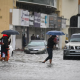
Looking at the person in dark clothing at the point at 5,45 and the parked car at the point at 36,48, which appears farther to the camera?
the parked car at the point at 36,48

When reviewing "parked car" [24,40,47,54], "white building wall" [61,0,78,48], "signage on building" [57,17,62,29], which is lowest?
"parked car" [24,40,47,54]

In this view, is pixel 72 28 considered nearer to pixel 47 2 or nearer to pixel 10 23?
pixel 47 2

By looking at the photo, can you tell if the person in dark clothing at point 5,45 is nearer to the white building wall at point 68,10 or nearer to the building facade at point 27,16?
the building facade at point 27,16

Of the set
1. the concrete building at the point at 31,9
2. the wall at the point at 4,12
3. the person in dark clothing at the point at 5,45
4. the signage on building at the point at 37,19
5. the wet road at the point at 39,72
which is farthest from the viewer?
the signage on building at the point at 37,19

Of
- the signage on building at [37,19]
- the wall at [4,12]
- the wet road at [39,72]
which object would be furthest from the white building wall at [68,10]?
the wet road at [39,72]

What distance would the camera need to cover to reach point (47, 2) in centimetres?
4206

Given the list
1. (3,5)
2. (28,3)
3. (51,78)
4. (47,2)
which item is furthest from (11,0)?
(51,78)

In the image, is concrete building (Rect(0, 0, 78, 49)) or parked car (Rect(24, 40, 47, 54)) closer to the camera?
parked car (Rect(24, 40, 47, 54))

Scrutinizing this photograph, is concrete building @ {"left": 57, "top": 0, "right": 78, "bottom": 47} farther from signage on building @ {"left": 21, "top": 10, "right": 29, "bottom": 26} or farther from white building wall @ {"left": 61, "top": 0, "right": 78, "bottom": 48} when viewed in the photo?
signage on building @ {"left": 21, "top": 10, "right": 29, "bottom": 26}

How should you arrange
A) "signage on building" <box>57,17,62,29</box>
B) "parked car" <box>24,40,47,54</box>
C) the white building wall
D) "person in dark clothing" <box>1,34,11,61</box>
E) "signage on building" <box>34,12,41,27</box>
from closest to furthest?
1. "person in dark clothing" <box>1,34,11,61</box>
2. "parked car" <box>24,40,47,54</box>
3. "signage on building" <box>34,12,41,27</box>
4. "signage on building" <box>57,17,62,29</box>
5. the white building wall

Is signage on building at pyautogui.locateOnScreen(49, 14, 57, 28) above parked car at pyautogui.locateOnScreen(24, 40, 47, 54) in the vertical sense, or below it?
above

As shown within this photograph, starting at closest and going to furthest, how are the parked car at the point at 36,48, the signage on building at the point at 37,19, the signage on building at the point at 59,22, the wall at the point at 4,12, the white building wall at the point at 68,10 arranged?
the parked car at the point at 36,48, the wall at the point at 4,12, the signage on building at the point at 37,19, the signage on building at the point at 59,22, the white building wall at the point at 68,10

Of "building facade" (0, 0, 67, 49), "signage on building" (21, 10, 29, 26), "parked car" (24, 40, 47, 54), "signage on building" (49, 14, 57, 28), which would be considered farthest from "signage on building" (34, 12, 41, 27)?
"parked car" (24, 40, 47, 54)

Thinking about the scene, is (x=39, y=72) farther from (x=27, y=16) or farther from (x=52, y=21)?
(x=52, y=21)
